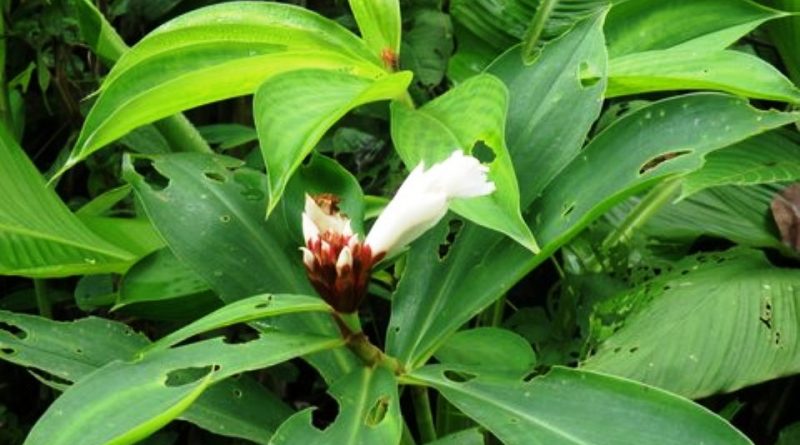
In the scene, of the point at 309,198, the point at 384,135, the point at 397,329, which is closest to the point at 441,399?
the point at 397,329

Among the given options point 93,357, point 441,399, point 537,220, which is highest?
point 537,220

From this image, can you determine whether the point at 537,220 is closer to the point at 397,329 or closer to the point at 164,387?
the point at 397,329

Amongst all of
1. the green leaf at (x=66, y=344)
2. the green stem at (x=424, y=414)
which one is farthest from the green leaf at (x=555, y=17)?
the green leaf at (x=66, y=344)

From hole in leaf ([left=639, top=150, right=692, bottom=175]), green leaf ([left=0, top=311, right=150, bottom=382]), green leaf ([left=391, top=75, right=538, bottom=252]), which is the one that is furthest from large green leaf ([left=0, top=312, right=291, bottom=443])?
hole in leaf ([left=639, top=150, right=692, bottom=175])

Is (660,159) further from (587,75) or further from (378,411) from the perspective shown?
(378,411)

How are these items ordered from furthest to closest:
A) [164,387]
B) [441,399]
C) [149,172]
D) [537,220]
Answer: [149,172], [441,399], [537,220], [164,387]

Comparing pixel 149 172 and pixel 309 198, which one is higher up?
pixel 309 198

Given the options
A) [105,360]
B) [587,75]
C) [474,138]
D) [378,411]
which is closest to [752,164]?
[587,75]

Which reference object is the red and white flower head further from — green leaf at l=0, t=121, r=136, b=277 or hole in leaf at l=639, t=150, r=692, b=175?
green leaf at l=0, t=121, r=136, b=277
